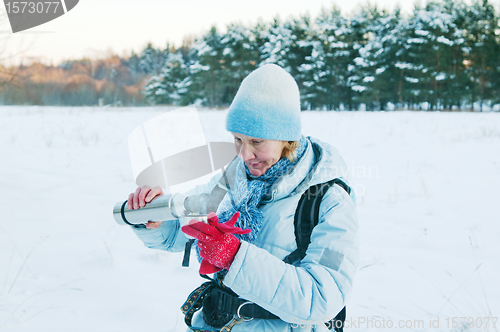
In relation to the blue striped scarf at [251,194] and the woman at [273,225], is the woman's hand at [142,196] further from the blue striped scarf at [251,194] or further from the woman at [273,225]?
the blue striped scarf at [251,194]

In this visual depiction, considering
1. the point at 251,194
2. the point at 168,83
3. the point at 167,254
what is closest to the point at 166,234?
the point at 251,194

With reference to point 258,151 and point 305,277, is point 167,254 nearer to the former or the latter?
point 258,151

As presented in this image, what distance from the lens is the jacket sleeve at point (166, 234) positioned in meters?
1.57

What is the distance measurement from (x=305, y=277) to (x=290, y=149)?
574 mm

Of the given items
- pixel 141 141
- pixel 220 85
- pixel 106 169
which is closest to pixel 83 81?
pixel 220 85

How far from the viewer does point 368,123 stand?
12.2 m

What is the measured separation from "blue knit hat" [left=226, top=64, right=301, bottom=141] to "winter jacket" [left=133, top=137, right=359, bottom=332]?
0.59 feet

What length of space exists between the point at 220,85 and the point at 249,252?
33163 mm

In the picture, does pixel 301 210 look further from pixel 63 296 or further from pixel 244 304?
pixel 63 296

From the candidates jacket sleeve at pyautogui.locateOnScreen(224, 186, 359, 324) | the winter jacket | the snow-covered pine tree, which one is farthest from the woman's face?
the snow-covered pine tree

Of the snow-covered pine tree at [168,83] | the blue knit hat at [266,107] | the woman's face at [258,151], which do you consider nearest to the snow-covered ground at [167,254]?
the woman's face at [258,151]

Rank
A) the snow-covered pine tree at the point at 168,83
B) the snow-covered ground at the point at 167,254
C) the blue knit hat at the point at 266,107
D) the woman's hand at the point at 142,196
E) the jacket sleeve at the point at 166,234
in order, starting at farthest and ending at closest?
the snow-covered pine tree at the point at 168,83, the snow-covered ground at the point at 167,254, the jacket sleeve at the point at 166,234, the blue knit hat at the point at 266,107, the woman's hand at the point at 142,196

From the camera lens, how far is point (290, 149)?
148cm

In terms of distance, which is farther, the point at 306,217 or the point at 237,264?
the point at 306,217
